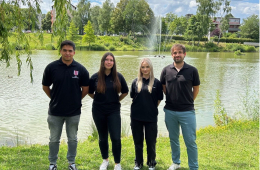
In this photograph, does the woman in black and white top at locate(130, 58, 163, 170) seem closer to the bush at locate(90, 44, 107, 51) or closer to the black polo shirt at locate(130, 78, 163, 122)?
the black polo shirt at locate(130, 78, 163, 122)

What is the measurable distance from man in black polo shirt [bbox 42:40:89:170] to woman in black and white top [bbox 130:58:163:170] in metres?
0.85

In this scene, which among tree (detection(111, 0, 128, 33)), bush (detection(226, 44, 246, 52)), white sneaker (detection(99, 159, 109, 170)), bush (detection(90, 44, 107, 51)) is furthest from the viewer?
tree (detection(111, 0, 128, 33))

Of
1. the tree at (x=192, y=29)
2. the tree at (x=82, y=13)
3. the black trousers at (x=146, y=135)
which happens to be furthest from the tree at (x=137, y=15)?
the black trousers at (x=146, y=135)

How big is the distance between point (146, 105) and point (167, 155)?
1.51 meters

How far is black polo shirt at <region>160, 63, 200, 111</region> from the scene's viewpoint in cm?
366

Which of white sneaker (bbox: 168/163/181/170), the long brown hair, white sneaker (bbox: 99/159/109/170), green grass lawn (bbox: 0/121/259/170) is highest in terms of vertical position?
the long brown hair

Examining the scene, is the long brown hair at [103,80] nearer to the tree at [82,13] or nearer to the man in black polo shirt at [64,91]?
the man in black polo shirt at [64,91]

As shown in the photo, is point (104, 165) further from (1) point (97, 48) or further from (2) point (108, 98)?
(1) point (97, 48)

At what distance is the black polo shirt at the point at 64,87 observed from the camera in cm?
356

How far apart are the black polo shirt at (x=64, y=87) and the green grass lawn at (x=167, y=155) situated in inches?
40.5

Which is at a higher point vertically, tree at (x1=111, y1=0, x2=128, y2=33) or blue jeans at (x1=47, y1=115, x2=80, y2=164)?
tree at (x1=111, y1=0, x2=128, y2=33)

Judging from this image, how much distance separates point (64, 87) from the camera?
356cm

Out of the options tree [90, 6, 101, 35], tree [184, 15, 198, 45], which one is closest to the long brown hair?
tree [184, 15, 198, 45]

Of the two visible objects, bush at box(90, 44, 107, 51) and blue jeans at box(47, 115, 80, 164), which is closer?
blue jeans at box(47, 115, 80, 164)
